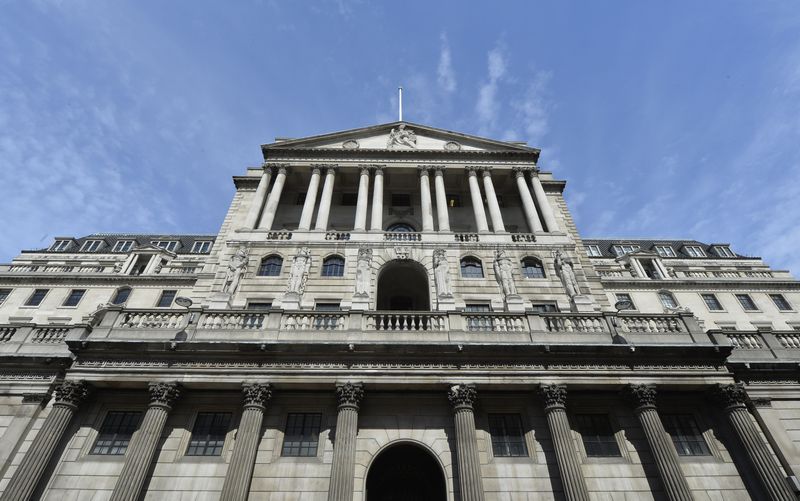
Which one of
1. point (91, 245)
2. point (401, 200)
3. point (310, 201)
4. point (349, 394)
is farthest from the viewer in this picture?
point (91, 245)

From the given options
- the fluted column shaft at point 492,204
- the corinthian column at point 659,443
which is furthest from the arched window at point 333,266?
the corinthian column at point 659,443

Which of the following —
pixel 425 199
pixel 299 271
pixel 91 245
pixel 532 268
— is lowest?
pixel 299 271

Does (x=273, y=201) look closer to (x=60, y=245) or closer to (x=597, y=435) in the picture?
(x=597, y=435)

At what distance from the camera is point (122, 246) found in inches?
2061

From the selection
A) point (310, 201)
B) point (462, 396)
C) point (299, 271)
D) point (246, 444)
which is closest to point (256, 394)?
point (246, 444)

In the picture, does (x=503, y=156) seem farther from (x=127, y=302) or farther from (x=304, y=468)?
(x=127, y=302)

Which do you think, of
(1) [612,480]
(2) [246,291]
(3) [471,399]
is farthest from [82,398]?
(1) [612,480]

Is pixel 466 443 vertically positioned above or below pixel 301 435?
below

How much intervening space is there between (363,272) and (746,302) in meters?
41.7

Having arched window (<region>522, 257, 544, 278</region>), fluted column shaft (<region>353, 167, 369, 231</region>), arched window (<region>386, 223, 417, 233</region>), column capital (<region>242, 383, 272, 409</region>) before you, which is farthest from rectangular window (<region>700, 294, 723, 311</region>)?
column capital (<region>242, 383, 272, 409</region>)

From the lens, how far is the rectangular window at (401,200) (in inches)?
1261

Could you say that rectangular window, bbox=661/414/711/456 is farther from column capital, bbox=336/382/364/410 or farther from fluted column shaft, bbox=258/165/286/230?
fluted column shaft, bbox=258/165/286/230

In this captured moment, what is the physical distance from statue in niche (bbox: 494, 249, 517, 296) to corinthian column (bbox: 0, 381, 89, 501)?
20.3 m

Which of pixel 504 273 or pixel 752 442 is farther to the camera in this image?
pixel 504 273
